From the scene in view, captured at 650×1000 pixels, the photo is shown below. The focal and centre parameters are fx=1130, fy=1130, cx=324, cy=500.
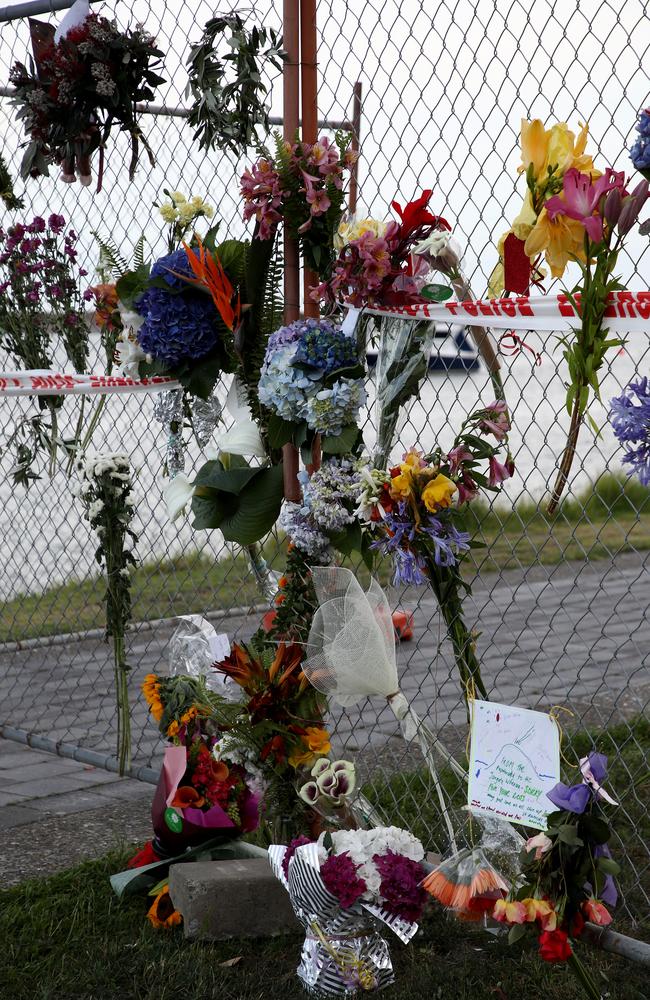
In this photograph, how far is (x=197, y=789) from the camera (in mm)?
2840

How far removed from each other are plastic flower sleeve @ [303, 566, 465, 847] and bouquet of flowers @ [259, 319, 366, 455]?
301mm

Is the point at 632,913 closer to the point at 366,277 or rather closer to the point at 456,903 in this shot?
the point at 456,903

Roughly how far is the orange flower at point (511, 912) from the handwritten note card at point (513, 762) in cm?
20

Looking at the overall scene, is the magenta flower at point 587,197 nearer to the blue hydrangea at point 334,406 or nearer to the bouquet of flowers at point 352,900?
the blue hydrangea at point 334,406

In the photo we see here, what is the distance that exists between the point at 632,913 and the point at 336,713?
219cm

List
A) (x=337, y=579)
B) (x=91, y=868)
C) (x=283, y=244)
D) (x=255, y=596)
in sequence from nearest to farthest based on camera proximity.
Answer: (x=337, y=579)
(x=283, y=244)
(x=91, y=868)
(x=255, y=596)

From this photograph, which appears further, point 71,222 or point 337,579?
point 71,222

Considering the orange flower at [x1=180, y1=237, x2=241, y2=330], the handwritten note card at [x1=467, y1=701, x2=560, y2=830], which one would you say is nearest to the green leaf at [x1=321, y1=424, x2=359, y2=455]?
the orange flower at [x1=180, y1=237, x2=241, y2=330]

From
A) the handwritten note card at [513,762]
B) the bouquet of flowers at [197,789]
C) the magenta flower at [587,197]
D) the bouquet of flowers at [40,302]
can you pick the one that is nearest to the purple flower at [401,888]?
the handwritten note card at [513,762]

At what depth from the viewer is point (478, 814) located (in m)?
2.31

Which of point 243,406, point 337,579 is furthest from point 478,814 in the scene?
point 243,406

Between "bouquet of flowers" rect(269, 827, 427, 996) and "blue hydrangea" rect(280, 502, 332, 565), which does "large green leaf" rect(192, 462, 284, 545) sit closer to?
"blue hydrangea" rect(280, 502, 332, 565)

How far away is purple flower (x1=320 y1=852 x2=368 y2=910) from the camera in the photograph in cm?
224

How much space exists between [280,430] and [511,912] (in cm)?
111
